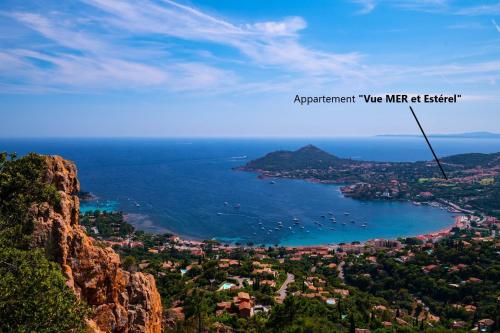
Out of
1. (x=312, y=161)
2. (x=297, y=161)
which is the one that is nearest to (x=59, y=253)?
(x=297, y=161)

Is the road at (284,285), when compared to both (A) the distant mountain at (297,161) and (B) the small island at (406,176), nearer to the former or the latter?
(B) the small island at (406,176)

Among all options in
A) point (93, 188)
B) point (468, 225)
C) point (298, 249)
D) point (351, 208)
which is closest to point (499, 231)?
point (468, 225)

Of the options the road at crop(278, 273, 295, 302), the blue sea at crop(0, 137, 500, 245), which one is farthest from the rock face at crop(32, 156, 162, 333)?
the blue sea at crop(0, 137, 500, 245)

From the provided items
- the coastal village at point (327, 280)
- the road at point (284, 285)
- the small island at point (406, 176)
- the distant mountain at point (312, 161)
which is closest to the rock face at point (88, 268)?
the coastal village at point (327, 280)

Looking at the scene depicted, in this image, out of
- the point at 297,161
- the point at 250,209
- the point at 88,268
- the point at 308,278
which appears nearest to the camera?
the point at 88,268

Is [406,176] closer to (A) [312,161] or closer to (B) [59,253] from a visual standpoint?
(A) [312,161]

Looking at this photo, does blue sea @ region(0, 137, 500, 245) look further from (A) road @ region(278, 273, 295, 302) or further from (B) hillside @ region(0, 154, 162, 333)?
(B) hillside @ region(0, 154, 162, 333)

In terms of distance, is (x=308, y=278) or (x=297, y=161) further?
(x=297, y=161)

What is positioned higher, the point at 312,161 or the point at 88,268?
the point at 88,268

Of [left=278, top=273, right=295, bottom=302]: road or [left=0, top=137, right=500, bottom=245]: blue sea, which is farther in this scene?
[left=0, top=137, right=500, bottom=245]: blue sea
